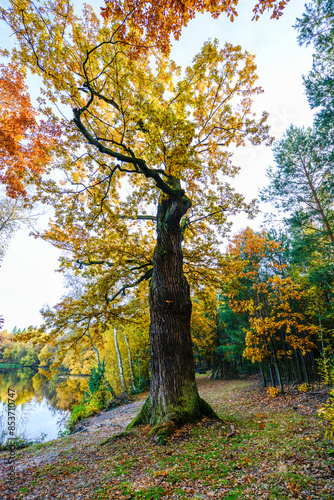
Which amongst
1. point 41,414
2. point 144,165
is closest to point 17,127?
point 144,165

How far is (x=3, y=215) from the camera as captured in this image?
12.2 metres

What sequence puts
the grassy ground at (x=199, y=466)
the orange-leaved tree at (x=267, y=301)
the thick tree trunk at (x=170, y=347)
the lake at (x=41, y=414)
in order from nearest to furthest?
the grassy ground at (x=199, y=466)
the thick tree trunk at (x=170, y=347)
the orange-leaved tree at (x=267, y=301)
the lake at (x=41, y=414)

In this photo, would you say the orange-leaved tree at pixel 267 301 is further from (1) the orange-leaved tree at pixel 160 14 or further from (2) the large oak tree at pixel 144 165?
(1) the orange-leaved tree at pixel 160 14

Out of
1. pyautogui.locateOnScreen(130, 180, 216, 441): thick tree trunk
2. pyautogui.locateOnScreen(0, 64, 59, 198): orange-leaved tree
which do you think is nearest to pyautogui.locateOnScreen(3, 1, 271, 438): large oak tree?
pyautogui.locateOnScreen(130, 180, 216, 441): thick tree trunk

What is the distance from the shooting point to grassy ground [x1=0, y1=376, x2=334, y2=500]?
2.72m

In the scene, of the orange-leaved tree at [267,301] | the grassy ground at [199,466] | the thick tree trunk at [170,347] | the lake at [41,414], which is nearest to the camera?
the grassy ground at [199,466]

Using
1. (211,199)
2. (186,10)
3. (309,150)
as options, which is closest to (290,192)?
(309,150)

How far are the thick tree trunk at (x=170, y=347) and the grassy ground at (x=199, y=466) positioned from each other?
1.29ft

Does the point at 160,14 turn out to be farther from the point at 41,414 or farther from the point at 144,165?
the point at 41,414

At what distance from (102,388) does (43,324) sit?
10.2 metres

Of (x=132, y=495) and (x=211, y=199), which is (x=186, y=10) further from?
(x=132, y=495)

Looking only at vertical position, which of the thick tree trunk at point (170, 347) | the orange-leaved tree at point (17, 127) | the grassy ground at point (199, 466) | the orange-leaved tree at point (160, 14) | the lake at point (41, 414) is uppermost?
the orange-leaved tree at point (17, 127)

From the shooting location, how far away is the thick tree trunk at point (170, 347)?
5086mm

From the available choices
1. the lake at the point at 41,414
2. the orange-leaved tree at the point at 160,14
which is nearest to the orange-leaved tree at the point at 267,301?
the orange-leaved tree at the point at 160,14
